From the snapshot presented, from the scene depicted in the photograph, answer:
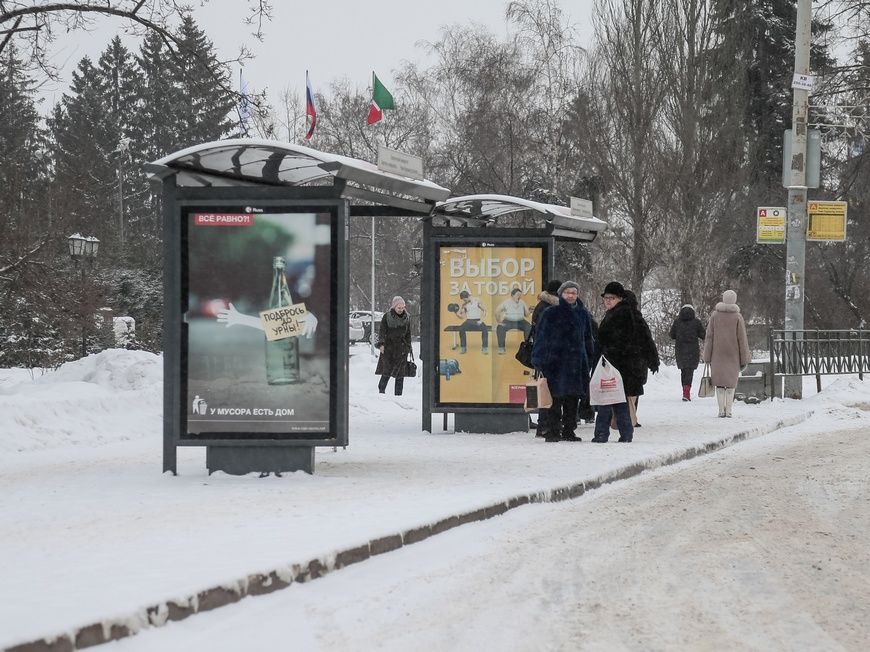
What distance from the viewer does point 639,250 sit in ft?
134

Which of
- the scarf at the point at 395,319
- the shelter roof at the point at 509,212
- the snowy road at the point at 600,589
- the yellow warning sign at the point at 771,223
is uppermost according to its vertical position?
the yellow warning sign at the point at 771,223

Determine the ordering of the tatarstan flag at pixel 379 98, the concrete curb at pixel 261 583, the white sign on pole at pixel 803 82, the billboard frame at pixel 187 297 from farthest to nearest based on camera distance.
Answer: the tatarstan flag at pixel 379 98, the white sign on pole at pixel 803 82, the billboard frame at pixel 187 297, the concrete curb at pixel 261 583

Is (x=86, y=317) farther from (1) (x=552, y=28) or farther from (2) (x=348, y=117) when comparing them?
(2) (x=348, y=117)

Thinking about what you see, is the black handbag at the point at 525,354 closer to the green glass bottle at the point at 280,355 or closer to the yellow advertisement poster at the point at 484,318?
the yellow advertisement poster at the point at 484,318

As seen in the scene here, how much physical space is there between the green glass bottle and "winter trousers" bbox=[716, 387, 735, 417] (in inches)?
378

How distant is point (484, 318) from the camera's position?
15906mm

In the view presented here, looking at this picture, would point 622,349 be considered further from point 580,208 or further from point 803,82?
point 803,82

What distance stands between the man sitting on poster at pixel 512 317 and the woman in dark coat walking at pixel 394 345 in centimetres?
598

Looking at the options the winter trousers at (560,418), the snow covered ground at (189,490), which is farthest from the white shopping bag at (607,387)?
→ the snow covered ground at (189,490)

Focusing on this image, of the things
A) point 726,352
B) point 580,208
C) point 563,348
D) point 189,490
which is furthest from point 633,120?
point 189,490

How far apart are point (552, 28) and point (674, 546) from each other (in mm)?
38699

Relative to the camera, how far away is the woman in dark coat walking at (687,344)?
23.6 m

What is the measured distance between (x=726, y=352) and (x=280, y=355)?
32.3ft

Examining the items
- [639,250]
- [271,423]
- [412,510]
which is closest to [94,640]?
[412,510]
